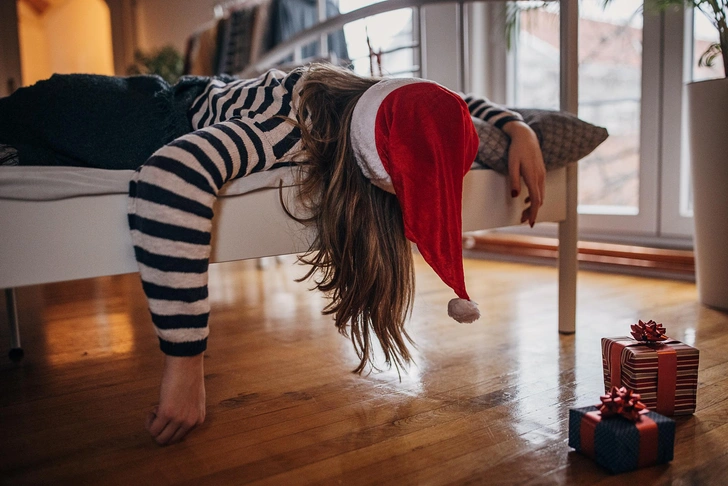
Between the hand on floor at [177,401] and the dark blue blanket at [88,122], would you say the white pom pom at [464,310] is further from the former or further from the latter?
the dark blue blanket at [88,122]

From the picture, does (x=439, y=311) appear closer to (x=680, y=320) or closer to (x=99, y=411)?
(x=680, y=320)

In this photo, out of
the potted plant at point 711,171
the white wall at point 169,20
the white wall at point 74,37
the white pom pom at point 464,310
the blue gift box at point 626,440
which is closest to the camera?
the blue gift box at point 626,440

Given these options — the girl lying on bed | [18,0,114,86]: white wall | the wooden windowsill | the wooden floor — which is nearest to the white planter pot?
the wooden floor

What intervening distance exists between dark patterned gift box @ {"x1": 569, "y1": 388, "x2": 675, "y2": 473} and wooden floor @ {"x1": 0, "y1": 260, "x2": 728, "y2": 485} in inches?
0.7

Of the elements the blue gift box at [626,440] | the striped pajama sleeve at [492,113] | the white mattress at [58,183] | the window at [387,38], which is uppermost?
the window at [387,38]

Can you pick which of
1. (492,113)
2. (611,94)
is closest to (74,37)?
(611,94)

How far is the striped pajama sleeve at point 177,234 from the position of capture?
78cm

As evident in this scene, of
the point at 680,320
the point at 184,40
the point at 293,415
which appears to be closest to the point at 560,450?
the point at 293,415

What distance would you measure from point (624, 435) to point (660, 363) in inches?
7.2

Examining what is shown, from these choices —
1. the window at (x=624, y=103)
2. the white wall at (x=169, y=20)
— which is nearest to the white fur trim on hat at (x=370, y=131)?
the window at (x=624, y=103)

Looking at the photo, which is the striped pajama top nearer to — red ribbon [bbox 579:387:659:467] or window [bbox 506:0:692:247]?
red ribbon [bbox 579:387:659:467]

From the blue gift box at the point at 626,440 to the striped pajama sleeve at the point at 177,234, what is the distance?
1.60 ft

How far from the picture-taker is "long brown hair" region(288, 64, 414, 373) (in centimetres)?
93

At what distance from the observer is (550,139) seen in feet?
3.88
